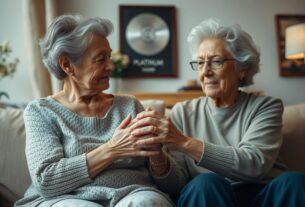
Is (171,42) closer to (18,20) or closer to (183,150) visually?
(18,20)

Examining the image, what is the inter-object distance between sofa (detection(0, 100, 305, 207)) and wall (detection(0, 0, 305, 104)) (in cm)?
167

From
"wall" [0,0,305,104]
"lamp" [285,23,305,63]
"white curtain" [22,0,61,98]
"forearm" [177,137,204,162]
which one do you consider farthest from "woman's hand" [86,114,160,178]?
"lamp" [285,23,305,63]

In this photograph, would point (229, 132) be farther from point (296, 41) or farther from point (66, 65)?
point (296, 41)

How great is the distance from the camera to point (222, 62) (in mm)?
1497

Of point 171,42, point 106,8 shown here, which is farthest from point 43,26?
point 171,42

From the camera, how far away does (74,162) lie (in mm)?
1171

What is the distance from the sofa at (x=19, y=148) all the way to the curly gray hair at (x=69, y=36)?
384 millimetres

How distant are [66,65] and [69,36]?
0.12 meters

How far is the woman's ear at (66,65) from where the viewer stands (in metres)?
1.37

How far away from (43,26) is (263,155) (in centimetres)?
235

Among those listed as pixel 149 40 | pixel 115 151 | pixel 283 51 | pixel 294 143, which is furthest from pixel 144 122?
pixel 283 51

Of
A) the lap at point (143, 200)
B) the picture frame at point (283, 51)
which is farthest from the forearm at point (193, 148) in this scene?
the picture frame at point (283, 51)

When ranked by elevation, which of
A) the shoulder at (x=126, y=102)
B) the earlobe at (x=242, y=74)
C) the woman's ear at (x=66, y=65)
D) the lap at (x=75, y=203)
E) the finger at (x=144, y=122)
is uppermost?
the woman's ear at (x=66, y=65)

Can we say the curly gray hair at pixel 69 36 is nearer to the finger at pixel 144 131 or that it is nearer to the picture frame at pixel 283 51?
the finger at pixel 144 131
